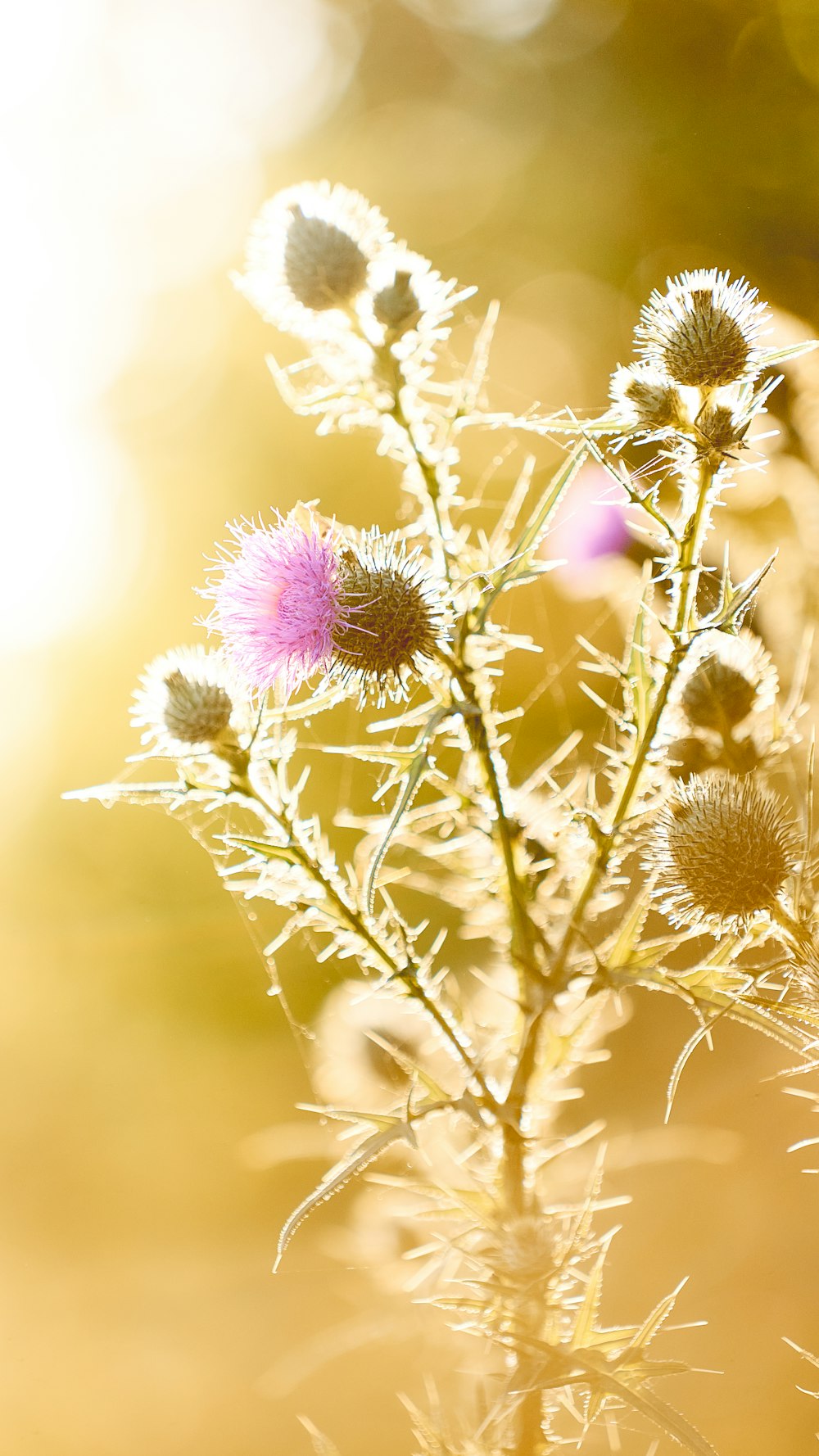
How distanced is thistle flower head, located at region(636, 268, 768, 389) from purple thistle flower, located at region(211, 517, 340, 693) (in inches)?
8.6

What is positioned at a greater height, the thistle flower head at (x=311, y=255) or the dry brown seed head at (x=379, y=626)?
the thistle flower head at (x=311, y=255)

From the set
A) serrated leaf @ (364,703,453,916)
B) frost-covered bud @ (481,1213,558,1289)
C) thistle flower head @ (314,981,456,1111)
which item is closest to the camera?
serrated leaf @ (364,703,453,916)

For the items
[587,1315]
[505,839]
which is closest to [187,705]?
[505,839]

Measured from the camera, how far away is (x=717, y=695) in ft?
1.90

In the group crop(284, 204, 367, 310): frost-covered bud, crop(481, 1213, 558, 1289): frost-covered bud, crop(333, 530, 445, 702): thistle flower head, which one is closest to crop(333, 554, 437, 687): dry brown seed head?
crop(333, 530, 445, 702): thistle flower head

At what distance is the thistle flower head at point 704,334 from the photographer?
50cm

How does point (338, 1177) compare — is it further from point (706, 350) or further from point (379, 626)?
point (706, 350)

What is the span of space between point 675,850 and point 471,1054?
0.20 meters

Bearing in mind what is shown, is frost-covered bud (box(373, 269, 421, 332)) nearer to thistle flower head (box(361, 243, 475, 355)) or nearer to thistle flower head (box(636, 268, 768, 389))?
thistle flower head (box(361, 243, 475, 355))

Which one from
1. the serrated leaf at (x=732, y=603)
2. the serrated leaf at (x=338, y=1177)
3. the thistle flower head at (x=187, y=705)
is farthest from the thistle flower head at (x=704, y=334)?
the serrated leaf at (x=338, y=1177)

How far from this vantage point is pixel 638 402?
20.1 inches

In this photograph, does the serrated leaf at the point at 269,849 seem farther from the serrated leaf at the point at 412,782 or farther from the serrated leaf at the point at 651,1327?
the serrated leaf at the point at 651,1327

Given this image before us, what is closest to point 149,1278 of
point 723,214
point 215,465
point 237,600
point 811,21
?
point 237,600

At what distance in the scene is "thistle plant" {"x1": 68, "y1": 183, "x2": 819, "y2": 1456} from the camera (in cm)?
51
